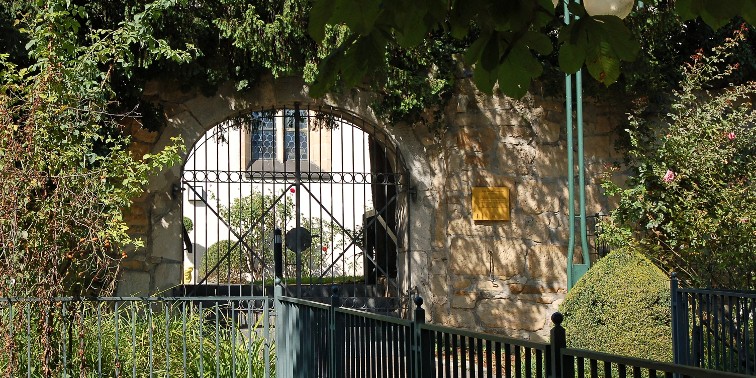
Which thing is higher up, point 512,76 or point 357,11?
point 357,11

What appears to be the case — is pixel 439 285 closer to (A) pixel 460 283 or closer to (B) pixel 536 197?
(A) pixel 460 283

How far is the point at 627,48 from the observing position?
108 inches

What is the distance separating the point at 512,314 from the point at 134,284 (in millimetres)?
3432

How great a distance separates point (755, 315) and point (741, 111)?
13.0ft

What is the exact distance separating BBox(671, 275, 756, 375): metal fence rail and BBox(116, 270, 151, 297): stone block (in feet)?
14.8

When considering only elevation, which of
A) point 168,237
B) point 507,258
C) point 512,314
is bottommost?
point 512,314

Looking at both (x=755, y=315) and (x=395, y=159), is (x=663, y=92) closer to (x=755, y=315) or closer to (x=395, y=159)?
(x=395, y=159)

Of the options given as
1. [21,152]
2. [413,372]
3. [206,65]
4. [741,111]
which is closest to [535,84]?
[741,111]

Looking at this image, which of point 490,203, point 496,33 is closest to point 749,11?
point 496,33

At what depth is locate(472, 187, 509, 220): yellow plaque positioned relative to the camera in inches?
353

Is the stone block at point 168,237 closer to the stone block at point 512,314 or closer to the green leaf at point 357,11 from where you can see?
the stone block at point 512,314

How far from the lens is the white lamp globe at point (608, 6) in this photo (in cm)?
373

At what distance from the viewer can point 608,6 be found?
3734mm

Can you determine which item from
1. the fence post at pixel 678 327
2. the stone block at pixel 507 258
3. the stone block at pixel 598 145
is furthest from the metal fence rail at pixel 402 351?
the stone block at pixel 598 145
